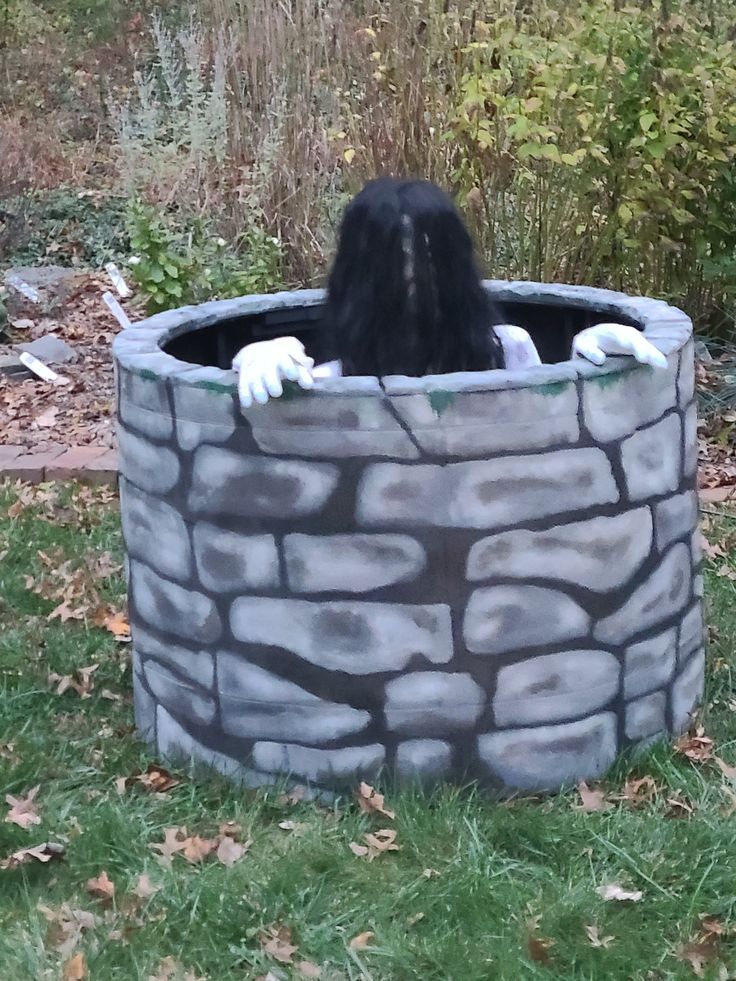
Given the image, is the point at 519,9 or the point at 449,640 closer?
the point at 449,640

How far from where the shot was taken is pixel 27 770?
3314 millimetres

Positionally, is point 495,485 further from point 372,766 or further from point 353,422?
point 372,766

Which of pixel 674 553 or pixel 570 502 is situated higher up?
pixel 570 502

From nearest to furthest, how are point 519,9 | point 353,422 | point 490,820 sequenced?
point 353,422 → point 490,820 → point 519,9

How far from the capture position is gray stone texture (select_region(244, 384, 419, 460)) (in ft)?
9.05

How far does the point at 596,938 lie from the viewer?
2.58 m

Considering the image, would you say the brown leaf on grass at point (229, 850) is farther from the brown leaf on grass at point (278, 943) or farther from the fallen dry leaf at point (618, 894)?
the fallen dry leaf at point (618, 894)

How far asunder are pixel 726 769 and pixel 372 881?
1005 mm

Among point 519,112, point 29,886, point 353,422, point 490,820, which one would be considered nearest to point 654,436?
point 353,422

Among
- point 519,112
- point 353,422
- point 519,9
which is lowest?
point 353,422

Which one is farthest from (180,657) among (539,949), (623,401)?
(623,401)

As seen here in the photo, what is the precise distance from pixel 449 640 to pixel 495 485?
1.25ft

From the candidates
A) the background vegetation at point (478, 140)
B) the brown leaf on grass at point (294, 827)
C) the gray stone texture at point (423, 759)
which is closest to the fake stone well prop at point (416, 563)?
the gray stone texture at point (423, 759)

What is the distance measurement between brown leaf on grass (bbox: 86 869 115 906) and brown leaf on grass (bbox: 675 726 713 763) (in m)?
1.47
